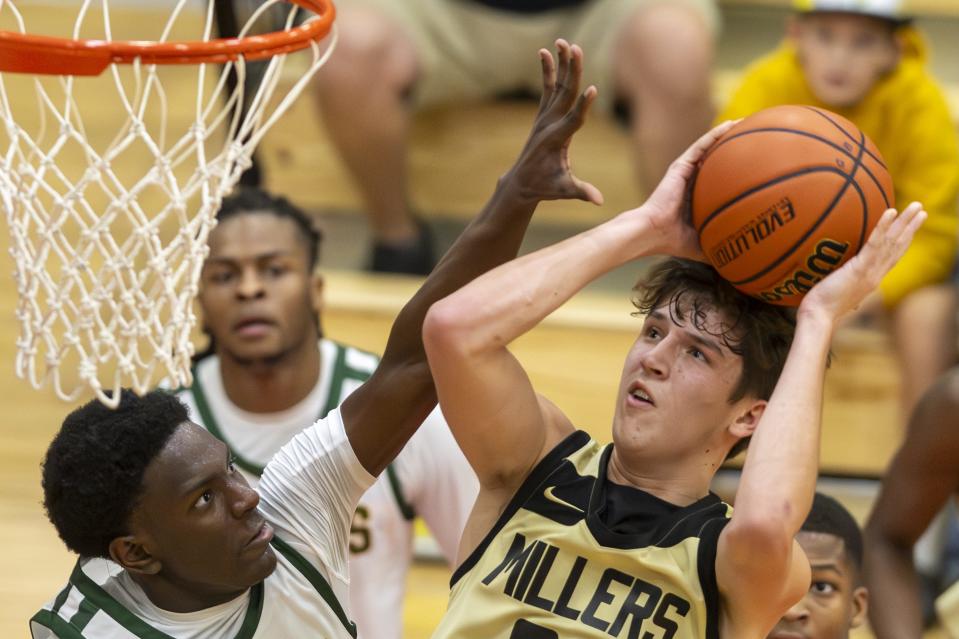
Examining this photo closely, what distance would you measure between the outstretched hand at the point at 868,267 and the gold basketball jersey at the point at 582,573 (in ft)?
1.21

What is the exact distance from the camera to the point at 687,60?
474 cm

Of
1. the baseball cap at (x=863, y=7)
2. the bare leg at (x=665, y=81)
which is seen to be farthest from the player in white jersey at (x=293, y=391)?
the baseball cap at (x=863, y=7)

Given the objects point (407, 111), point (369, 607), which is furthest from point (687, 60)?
point (369, 607)

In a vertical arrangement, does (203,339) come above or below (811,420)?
below

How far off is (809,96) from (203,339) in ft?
6.86

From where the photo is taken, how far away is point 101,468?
2.34 m

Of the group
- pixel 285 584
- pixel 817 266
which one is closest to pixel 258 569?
pixel 285 584

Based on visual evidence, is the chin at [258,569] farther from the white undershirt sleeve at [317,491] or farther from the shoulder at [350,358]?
the shoulder at [350,358]

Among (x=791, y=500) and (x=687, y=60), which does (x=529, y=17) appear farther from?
(x=791, y=500)

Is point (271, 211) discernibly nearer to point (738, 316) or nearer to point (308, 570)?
point (308, 570)

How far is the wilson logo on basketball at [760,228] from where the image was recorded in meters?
2.34

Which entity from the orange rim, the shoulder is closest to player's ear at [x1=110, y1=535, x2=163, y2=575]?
the orange rim

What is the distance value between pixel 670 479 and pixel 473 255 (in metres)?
0.48

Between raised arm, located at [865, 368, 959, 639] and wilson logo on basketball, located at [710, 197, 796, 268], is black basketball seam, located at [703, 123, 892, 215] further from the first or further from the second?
raised arm, located at [865, 368, 959, 639]
